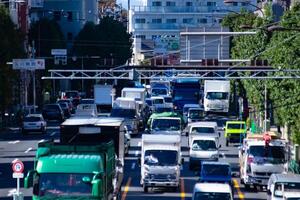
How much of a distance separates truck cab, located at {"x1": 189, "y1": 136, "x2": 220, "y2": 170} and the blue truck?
42872 millimetres

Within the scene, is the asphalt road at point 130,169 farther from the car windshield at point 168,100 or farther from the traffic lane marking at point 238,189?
the car windshield at point 168,100

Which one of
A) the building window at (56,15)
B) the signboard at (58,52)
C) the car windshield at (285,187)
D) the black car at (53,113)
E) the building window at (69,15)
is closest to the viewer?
the car windshield at (285,187)

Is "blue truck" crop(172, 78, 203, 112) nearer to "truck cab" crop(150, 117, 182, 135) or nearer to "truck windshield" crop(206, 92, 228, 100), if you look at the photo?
"truck windshield" crop(206, 92, 228, 100)

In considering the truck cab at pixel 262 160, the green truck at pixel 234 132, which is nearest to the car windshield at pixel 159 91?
the green truck at pixel 234 132

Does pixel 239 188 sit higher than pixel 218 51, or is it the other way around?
pixel 218 51

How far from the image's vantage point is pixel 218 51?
7994 cm

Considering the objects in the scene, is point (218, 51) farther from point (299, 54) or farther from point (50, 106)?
point (299, 54)

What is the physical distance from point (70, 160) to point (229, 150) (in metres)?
37.9

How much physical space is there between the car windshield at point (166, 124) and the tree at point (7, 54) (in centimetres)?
1738

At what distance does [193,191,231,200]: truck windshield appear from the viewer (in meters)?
35.8

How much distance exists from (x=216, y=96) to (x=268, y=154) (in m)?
49.7

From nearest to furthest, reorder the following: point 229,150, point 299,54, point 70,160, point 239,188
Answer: point 70,160 → point 239,188 → point 299,54 → point 229,150

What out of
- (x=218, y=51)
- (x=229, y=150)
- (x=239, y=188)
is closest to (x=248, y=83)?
(x=218, y=51)

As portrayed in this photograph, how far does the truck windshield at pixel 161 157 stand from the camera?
46125 mm
